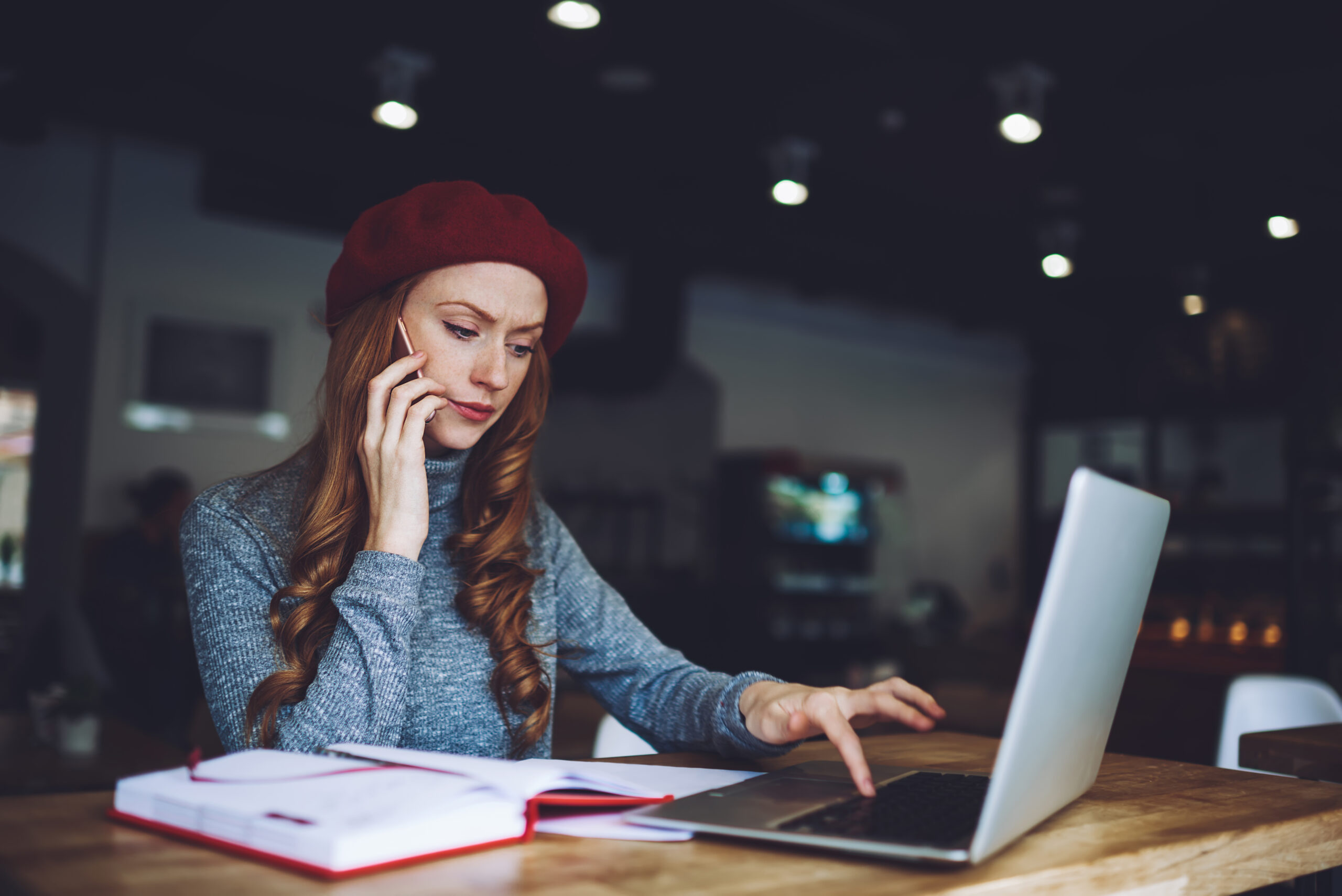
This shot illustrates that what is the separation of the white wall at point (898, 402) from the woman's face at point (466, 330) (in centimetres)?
628

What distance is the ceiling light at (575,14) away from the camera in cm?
319

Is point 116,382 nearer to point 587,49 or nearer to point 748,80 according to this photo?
point 587,49

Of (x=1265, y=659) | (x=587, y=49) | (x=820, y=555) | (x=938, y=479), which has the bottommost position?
(x=1265, y=659)

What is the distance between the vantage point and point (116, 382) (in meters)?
5.35

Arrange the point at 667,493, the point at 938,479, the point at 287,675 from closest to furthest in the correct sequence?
1. the point at 287,675
2. the point at 667,493
3. the point at 938,479

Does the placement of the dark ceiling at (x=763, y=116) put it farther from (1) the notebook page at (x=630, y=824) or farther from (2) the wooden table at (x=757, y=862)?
(2) the wooden table at (x=757, y=862)

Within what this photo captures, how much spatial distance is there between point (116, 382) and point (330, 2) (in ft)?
8.50

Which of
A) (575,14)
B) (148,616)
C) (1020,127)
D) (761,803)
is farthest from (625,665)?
(148,616)

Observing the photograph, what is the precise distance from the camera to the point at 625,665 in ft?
4.70

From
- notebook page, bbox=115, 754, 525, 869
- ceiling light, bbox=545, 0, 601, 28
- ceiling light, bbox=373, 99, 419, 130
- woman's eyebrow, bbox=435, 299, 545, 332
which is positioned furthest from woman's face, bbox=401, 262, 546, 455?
ceiling light, bbox=373, 99, 419, 130

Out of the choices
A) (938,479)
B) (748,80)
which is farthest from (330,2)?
(938,479)

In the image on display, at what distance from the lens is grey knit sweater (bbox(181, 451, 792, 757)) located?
1.05m

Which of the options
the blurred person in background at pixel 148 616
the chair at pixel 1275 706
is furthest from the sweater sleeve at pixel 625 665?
the blurred person in background at pixel 148 616

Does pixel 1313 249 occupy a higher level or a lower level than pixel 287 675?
higher
